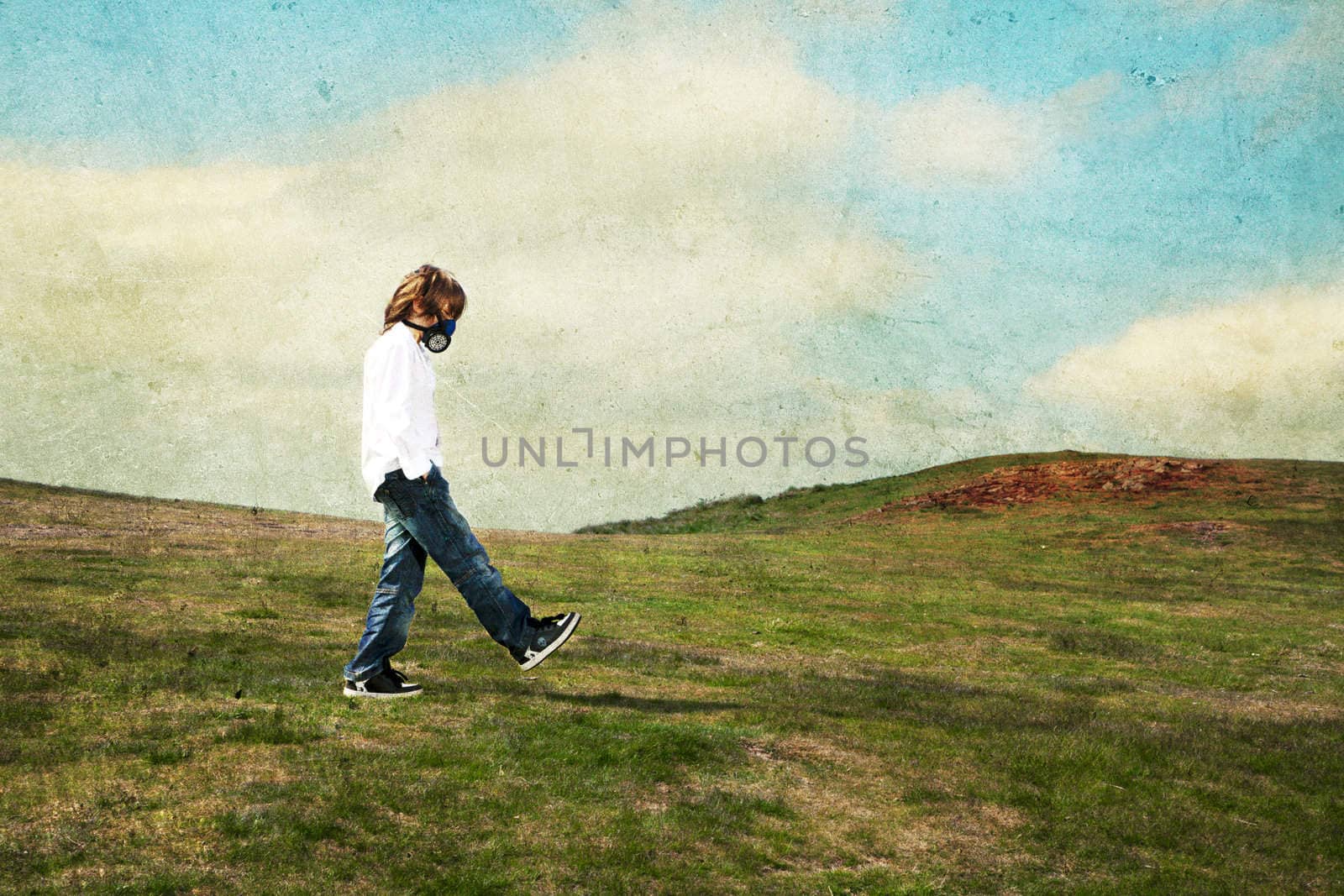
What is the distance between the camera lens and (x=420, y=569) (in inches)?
530

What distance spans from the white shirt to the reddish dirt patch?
170ft

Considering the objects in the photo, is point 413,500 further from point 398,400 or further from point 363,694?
point 363,694

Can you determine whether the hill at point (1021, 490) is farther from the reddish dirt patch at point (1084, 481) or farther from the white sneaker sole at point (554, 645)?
the white sneaker sole at point (554, 645)

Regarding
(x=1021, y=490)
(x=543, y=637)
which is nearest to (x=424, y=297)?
(x=543, y=637)

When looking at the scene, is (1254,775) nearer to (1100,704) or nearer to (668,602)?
(1100,704)

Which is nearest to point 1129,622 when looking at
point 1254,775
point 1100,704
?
point 1100,704

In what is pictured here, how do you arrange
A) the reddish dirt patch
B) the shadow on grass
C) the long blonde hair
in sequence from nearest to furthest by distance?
the long blonde hair < the shadow on grass < the reddish dirt patch

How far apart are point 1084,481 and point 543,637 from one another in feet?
190

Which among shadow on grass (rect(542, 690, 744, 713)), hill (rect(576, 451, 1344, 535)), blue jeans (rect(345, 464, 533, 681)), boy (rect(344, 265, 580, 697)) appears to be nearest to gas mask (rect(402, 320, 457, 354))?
boy (rect(344, 265, 580, 697))

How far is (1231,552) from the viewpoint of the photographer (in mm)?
47438

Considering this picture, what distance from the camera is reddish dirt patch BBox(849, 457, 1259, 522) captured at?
62281mm

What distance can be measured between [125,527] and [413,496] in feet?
91.0

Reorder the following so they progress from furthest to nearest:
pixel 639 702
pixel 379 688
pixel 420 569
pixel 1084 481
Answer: pixel 1084 481
pixel 639 702
pixel 379 688
pixel 420 569

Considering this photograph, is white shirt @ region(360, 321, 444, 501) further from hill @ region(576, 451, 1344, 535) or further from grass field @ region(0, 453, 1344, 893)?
hill @ region(576, 451, 1344, 535)
